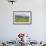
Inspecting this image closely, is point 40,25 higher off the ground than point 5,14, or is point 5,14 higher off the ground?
point 5,14

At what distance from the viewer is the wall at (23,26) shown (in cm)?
525

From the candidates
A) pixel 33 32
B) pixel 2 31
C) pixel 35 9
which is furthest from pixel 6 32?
pixel 35 9

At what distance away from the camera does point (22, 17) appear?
5.27 m

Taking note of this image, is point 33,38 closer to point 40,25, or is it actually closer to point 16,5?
point 40,25

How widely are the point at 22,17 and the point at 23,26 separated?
363mm

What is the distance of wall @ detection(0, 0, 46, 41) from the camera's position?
5.25 m

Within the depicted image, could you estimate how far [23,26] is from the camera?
17.4 feet

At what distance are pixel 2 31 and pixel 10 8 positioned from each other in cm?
98

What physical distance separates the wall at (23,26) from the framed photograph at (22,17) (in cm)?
12

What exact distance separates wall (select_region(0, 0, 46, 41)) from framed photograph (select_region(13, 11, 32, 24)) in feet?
0.40

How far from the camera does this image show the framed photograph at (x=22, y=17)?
5.27 m

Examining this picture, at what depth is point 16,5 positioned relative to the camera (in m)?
5.30

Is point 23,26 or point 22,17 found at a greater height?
point 22,17

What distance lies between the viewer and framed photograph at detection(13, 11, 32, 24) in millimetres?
5266
